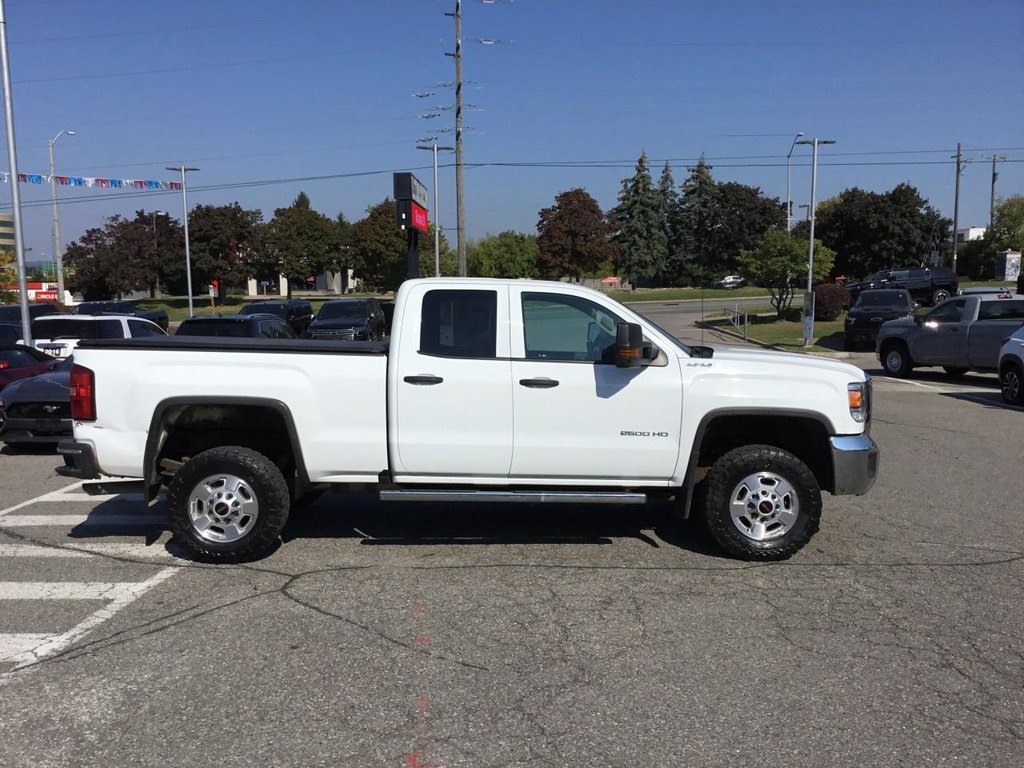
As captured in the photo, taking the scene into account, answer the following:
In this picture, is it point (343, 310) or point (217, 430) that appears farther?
point (343, 310)

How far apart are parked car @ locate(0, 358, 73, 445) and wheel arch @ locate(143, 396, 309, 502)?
16.1ft

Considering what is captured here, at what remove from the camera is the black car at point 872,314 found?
25875 millimetres

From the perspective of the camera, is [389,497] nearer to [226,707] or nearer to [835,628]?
[226,707]

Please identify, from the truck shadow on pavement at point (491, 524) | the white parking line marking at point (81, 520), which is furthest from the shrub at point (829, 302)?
the white parking line marking at point (81, 520)

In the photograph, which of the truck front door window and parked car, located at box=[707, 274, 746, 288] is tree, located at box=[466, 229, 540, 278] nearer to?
parked car, located at box=[707, 274, 746, 288]

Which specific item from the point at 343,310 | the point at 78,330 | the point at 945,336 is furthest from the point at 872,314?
the point at 78,330

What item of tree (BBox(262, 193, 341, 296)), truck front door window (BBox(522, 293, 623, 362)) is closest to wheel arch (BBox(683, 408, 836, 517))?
truck front door window (BBox(522, 293, 623, 362))

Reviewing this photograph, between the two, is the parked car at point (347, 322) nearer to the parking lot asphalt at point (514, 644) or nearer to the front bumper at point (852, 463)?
the parking lot asphalt at point (514, 644)

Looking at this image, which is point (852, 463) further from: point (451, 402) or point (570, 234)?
point (570, 234)

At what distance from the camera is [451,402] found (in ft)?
19.9

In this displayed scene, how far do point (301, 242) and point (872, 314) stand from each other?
5613 centimetres

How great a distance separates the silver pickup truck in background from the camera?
17.2 metres

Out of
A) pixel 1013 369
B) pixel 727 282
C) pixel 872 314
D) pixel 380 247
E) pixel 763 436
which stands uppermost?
pixel 380 247

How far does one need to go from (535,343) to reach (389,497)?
1.49 meters
